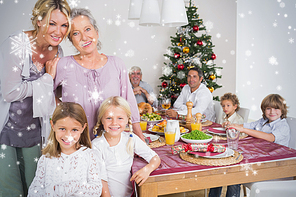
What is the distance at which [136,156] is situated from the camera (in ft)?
4.34

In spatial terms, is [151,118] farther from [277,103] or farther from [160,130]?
[277,103]

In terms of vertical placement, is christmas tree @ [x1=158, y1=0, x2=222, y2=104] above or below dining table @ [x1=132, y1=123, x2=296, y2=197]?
above

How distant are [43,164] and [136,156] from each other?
0.48 metres

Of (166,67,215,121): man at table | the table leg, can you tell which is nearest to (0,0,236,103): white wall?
(166,67,215,121): man at table

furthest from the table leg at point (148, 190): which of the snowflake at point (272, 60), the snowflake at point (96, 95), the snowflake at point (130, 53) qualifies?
the snowflake at point (272, 60)

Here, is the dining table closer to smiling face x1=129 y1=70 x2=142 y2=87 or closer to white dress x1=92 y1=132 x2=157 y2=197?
white dress x1=92 y1=132 x2=157 y2=197

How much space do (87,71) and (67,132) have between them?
0.35 m

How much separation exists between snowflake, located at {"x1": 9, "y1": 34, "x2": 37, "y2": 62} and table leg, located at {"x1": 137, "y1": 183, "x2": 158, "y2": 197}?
852 millimetres

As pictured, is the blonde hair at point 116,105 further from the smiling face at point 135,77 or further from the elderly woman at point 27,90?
the smiling face at point 135,77

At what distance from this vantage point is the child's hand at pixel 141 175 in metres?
1.06

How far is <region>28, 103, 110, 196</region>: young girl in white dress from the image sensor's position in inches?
44.3

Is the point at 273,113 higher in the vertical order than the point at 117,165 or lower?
higher

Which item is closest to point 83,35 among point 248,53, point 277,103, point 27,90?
point 27,90

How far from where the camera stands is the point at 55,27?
117cm
